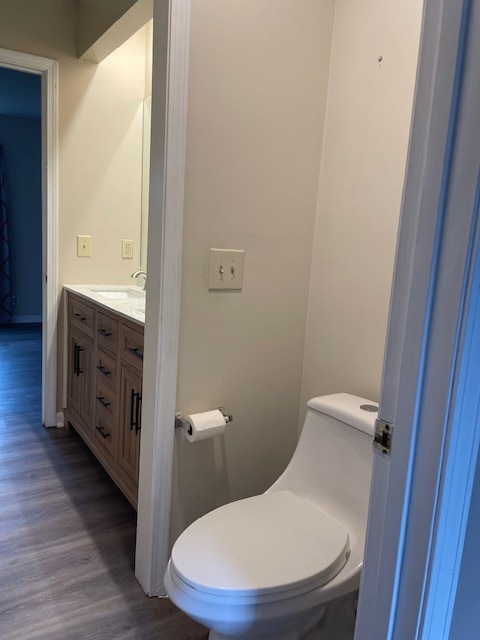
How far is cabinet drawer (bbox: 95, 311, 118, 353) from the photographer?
2063 mm

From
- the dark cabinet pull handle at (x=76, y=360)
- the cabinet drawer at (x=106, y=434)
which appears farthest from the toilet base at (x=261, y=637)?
the dark cabinet pull handle at (x=76, y=360)

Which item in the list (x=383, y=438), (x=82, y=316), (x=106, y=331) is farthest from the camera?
(x=82, y=316)

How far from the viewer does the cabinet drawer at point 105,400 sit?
2.10m

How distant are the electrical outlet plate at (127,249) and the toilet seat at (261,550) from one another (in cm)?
199

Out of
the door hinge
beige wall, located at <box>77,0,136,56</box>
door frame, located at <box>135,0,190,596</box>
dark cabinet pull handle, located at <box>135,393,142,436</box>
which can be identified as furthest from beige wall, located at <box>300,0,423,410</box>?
beige wall, located at <box>77,0,136,56</box>

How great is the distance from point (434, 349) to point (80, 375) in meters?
2.30

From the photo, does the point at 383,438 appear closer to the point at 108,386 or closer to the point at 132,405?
the point at 132,405

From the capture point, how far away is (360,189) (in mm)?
1567

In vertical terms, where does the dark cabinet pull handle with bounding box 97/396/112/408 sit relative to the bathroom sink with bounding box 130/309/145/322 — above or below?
below

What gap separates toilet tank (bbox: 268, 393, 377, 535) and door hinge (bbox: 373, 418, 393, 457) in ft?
2.00

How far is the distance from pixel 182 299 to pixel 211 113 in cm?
58

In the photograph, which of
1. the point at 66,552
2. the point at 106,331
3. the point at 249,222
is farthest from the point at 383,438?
the point at 106,331

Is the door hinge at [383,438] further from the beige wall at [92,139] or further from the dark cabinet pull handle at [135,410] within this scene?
the beige wall at [92,139]

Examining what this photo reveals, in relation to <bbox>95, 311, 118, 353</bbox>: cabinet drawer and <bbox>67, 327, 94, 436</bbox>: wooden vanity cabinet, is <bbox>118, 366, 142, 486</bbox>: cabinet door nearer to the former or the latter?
<bbox>95, 311, 118, 353</bbox>: cabinet drawer
